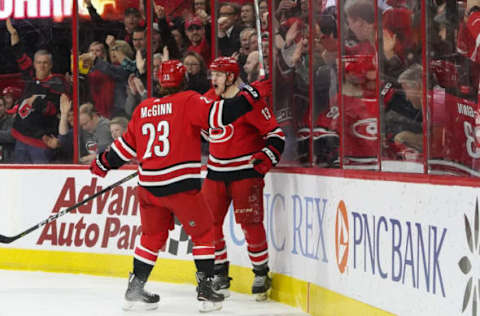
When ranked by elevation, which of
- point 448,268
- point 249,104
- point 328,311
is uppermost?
point 249,104

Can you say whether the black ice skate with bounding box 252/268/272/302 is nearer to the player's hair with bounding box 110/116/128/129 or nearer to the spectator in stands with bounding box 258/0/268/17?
the spectator in stands with bounding box 258/0/268/17

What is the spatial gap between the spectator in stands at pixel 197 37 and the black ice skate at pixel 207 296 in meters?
2.40

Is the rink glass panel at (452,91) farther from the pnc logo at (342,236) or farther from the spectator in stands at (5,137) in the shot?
the spectator in stands at (5,137)

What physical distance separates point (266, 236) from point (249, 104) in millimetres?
1348

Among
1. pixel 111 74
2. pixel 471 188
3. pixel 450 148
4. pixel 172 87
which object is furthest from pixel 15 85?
pixel 471 188

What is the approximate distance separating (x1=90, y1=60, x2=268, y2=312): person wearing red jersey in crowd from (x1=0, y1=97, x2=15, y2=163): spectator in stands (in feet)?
9.08

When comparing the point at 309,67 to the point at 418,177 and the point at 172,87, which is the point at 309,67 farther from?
the point at 418,177

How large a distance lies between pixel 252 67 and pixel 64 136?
78.6 inches

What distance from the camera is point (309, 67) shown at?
659 centimetres

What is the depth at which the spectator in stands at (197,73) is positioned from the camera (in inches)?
319

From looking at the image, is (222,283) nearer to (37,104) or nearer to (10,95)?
(37,104)

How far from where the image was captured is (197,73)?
26.7 ft

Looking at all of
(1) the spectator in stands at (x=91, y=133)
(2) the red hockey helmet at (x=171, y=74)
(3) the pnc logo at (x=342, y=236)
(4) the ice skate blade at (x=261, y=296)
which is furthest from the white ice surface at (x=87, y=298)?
(2) the red hockey helmet at (x=171, y=74)

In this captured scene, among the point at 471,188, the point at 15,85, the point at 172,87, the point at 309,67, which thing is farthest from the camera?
the point at 15,85
